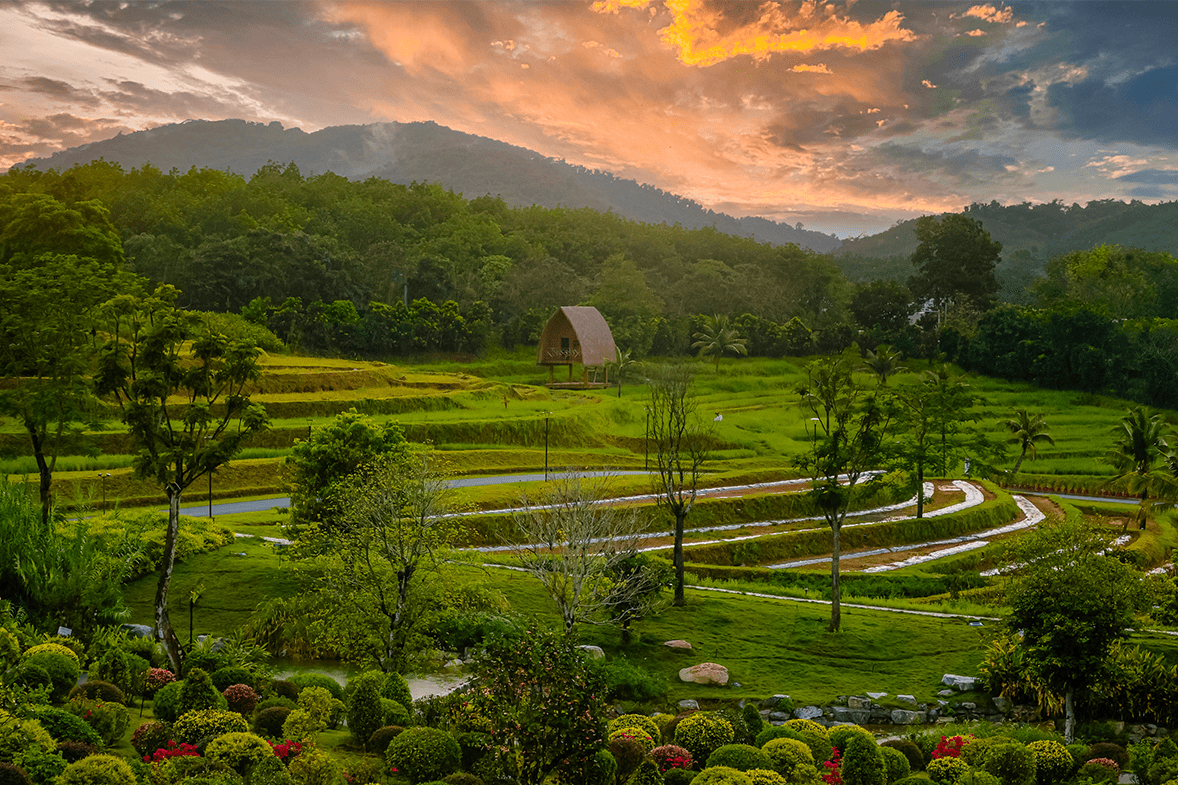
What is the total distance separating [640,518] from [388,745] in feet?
60.2

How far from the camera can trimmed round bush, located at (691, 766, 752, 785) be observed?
11219 mm

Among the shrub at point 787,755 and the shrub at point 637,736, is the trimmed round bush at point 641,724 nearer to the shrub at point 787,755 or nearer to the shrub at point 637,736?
the shrub at point 637,736

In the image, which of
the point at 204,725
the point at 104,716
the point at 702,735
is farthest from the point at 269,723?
the point at 702,735

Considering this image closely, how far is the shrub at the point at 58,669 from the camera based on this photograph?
13320 millimetres

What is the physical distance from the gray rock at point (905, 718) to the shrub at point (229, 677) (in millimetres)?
13883

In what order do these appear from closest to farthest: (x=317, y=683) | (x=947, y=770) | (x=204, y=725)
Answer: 1. (x=204, y=725)
2. (x=947, y=770)
3. (x=317, y=683)

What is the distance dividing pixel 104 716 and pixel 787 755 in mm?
10371

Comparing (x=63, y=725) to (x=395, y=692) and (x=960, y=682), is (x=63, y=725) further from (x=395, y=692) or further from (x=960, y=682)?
(x=960, y=682)

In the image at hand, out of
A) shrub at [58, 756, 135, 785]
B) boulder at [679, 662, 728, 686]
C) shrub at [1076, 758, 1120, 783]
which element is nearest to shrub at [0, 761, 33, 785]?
shrub at [58, 756, 135, 785]

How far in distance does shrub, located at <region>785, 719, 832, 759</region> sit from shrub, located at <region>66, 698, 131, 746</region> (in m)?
11.0

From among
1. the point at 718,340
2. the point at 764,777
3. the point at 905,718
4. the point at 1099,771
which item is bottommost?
the point at 905,718

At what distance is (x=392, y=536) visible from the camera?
18547mm

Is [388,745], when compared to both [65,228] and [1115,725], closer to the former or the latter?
[1115,725]

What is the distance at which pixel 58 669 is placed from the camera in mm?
13438
